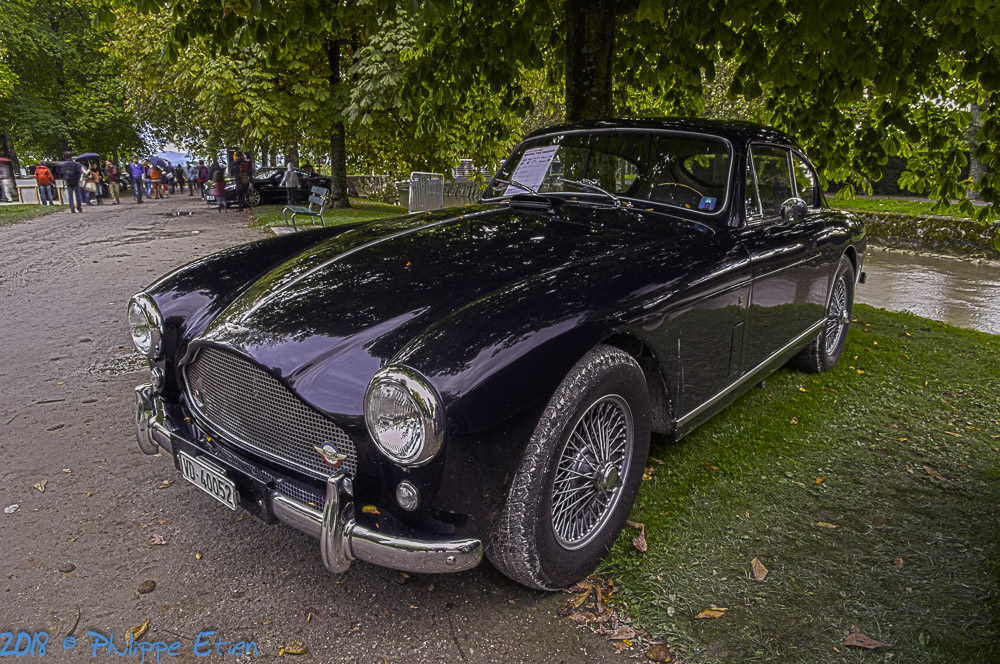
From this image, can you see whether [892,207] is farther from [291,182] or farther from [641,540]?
[291,182]

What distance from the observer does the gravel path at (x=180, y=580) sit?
222cm

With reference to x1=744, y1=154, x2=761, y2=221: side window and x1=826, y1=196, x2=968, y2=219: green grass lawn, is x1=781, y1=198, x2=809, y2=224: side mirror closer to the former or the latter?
x1=744, y1=154, x2=761, y2=221: side window

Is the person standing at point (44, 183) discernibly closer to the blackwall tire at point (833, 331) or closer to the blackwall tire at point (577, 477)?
the blackwall tire at point (833, 331)

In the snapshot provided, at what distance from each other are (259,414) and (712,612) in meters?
1.80

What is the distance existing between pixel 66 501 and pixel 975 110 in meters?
21.6

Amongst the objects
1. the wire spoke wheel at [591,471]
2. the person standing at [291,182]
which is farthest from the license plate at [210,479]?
the person standing at [291,182]

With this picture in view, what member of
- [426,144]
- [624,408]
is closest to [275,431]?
[624,408]

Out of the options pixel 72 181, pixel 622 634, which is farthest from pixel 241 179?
pixel 622 634

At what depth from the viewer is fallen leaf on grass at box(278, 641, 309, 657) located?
216 centimetres

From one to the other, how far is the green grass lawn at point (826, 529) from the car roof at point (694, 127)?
167 centimetres

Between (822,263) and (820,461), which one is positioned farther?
(822,263)

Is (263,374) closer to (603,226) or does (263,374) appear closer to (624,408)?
(624,408)

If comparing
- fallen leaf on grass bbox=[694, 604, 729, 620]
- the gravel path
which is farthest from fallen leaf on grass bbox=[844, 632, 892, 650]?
the gravel path

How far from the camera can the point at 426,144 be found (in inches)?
597
